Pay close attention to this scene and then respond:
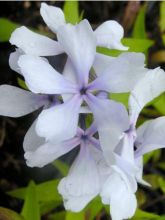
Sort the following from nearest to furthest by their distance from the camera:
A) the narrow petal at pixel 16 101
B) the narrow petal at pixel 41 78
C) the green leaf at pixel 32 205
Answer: the narrow petal at pixel 41 78 < the narrow petal at pixel 16 101 < the green leaf at pixel 32 205

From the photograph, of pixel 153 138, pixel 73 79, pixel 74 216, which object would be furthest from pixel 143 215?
pixel 73 79

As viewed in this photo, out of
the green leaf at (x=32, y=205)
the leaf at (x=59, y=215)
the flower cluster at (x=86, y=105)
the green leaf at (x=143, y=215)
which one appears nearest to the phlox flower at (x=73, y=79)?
the flower cluster at (x=86, y=105)

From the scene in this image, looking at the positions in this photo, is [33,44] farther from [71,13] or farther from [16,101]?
[71,13]

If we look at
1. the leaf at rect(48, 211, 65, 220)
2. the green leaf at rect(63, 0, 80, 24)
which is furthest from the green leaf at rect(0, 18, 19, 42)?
the leaf at rect(48, 211, 65, 220)

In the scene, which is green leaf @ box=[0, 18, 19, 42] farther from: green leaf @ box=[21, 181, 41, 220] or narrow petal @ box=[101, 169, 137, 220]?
narrow petal @ box=[101, 169, 137, 220]

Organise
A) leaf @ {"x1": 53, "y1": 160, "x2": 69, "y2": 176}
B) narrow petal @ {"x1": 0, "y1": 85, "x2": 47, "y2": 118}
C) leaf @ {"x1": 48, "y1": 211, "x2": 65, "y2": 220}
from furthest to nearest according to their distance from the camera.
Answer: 1. leaf @ {"x1": 48, "y1": 211, "x2": 65, "y2": 220}
2. leaf @ {"x1": 53, "y1": 160, "x2": 69, "y2": 176}
3. narrow petal @ {"x1": 0, "y1": 85, "x2": 47, "y2": 118}

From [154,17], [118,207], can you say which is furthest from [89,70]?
[154,17]

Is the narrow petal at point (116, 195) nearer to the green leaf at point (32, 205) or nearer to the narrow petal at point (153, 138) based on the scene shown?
the narrow petal at point (153, 138)
